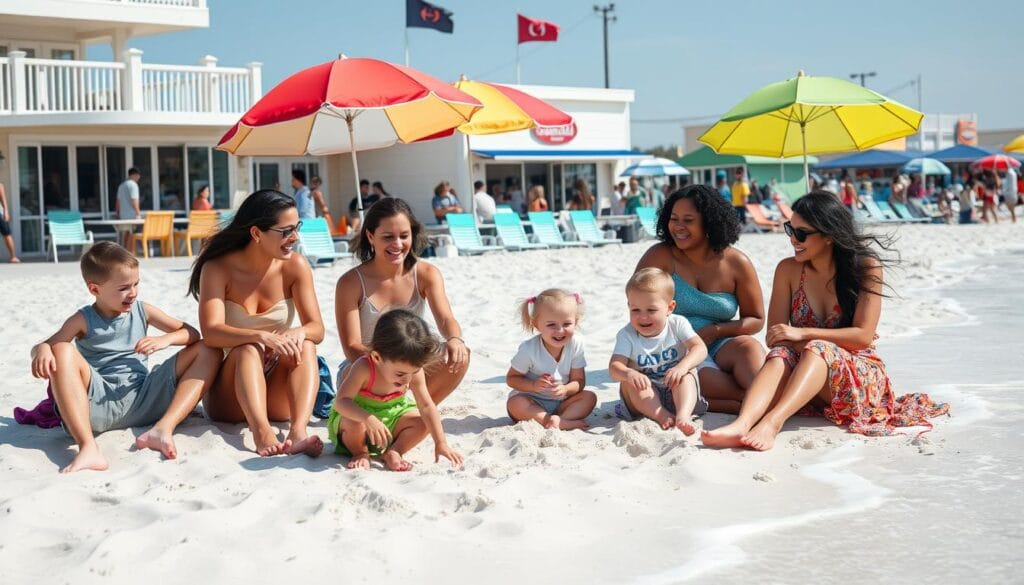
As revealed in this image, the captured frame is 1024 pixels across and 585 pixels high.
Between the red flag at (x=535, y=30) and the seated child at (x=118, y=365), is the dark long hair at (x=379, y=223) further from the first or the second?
the red flag at (x=535, y=30)

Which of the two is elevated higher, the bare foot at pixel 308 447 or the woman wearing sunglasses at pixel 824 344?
the woman wearing sunglasses at pixel 824 344

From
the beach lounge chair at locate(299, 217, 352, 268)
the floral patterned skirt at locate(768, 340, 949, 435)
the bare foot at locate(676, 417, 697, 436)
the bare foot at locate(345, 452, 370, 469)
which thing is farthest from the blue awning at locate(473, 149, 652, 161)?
the bare foot at locate(345, 452, 370, 469)

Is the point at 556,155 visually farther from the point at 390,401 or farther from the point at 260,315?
the point at 390,401

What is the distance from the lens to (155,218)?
19.3m

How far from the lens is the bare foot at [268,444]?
4.33 metres

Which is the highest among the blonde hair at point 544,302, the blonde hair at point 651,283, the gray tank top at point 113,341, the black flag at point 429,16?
the black flag at point 429,16

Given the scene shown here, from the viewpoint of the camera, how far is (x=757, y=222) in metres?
24.8

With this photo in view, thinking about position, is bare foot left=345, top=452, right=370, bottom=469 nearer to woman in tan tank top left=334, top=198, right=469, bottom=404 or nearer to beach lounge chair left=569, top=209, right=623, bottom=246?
woman in tan tank top left=334, top=198, right=469, bottom=404

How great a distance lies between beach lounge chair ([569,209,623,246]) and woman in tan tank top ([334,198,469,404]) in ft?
48.4

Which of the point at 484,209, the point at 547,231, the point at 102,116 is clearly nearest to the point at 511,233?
the point at 547,231

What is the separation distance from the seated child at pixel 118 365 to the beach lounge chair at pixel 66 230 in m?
15.3

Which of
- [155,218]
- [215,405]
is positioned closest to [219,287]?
[215,405]

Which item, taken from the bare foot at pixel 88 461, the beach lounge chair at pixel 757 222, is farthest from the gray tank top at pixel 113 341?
the beach lounge chair at pixel 757 222

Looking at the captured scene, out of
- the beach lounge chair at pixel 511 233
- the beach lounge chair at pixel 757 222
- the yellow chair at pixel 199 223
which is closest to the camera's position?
the beach lounge chair at pixel 511 233
